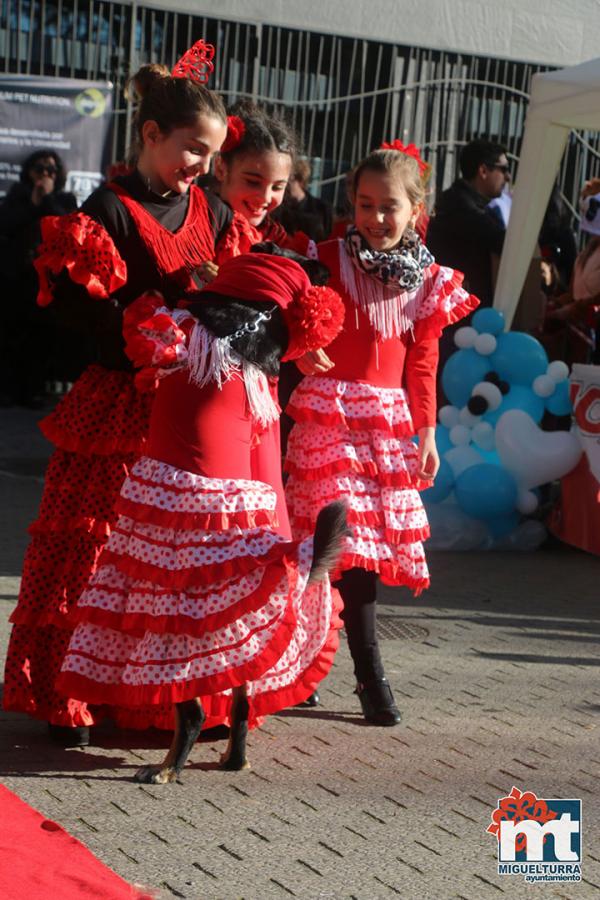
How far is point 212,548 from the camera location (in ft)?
11.6

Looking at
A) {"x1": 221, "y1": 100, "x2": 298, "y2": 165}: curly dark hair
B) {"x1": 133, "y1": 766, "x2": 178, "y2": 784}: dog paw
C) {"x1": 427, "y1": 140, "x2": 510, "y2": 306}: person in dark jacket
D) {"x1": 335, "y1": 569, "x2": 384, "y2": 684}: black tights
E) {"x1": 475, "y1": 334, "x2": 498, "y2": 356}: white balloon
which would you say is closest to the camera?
{"x1": 133, "y1": 766, "x2": 178, "y2": 784}: dog paw

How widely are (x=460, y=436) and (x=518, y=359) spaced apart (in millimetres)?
498

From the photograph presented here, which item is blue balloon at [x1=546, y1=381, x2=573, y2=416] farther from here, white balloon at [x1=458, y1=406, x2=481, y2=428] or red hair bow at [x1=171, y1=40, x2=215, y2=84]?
red hair bow at [x1=171, y1=40, x2=215, y2=84]

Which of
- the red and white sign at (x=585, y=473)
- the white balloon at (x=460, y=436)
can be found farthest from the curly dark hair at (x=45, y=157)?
the red and white sign at (x=585, y=473)

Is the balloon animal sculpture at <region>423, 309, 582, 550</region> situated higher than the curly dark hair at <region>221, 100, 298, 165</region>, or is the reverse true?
the curly dark hair at <region>221, 100, 298, 165</region>

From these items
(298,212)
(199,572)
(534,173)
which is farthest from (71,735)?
(534,173)

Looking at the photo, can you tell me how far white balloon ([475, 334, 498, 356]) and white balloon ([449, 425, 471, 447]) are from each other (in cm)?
41

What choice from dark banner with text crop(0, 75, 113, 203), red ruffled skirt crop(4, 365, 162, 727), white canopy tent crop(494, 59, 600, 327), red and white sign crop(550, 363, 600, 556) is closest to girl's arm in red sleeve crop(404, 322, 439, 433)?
red ruffled skirt crop(4, 365, 162, 727)

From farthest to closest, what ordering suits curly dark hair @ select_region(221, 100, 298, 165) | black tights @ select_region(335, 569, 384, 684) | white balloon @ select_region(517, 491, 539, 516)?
white balloon @ select_region(517, 491, 539, 516) → black tights @ select_region(335, 569, 384, 684) → curly dark hair @ select_region(221, 100, 298, 165)

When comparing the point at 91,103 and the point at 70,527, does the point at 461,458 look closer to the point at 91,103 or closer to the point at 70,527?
the point at 70,527

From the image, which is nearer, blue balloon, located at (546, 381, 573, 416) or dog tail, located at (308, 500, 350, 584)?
dog tail, located at (308, 500, 350, 584)

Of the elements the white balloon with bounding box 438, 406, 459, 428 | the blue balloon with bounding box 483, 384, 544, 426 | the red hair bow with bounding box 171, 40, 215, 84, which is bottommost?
the white balloon with bounding box 438, 406, 459, 428

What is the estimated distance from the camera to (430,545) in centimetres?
706

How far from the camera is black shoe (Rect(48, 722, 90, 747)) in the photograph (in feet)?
12.6
